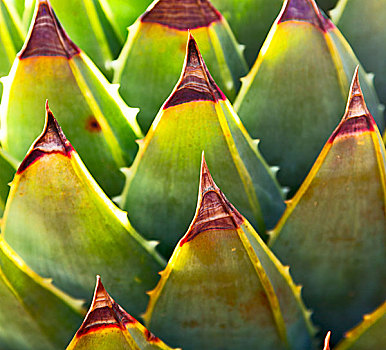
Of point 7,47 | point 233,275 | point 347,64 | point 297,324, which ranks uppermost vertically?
point 7,47

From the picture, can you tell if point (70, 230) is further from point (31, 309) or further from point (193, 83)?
point (193, 83)

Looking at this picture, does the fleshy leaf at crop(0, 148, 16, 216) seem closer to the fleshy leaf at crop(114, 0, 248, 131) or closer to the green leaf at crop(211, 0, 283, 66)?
the fleshy leaf at crop(114, 0, 248, 131)

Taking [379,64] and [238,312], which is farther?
[379,64]

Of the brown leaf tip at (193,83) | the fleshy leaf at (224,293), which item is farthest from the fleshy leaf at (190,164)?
the fleshy leaf at (224,293)

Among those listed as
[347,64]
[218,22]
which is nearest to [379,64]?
[347,64]

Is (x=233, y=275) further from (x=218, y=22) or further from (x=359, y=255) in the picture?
(x=218, y=22)

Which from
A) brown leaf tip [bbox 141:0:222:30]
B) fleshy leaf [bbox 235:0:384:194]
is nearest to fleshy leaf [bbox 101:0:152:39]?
brown leaf tip [bbox 141:0:222:30]
